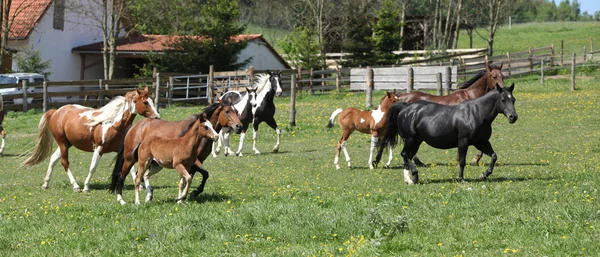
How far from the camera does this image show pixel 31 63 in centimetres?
4584

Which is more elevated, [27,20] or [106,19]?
[27,20]

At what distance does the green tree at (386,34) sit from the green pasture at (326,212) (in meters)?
34.1

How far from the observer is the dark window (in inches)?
1959

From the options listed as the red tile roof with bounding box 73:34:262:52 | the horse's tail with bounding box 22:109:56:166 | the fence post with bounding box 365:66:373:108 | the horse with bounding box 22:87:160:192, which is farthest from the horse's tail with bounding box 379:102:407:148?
the red tile roof with bounding box 73:34:262:52

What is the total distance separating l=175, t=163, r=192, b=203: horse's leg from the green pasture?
1.07ft

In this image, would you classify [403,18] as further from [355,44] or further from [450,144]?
[450,144]

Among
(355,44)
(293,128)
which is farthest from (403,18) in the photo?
(293,128)

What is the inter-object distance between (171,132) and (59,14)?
39.9 m

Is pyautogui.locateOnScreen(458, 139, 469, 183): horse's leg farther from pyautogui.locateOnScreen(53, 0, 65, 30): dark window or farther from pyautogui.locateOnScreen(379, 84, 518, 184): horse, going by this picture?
pyautogui.locateOnScreen(53, 0, 65, 30): dark window

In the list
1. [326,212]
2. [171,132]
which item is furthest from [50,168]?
[326,212]

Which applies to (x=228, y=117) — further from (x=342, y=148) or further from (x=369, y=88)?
(x=369, y=88)

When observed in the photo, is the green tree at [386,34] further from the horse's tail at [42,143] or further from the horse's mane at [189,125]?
the horse's mane at [189,125]

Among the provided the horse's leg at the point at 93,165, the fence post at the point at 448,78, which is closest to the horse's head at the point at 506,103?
the horse's leg at the point at 93,165

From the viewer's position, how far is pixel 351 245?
898 centimetres
